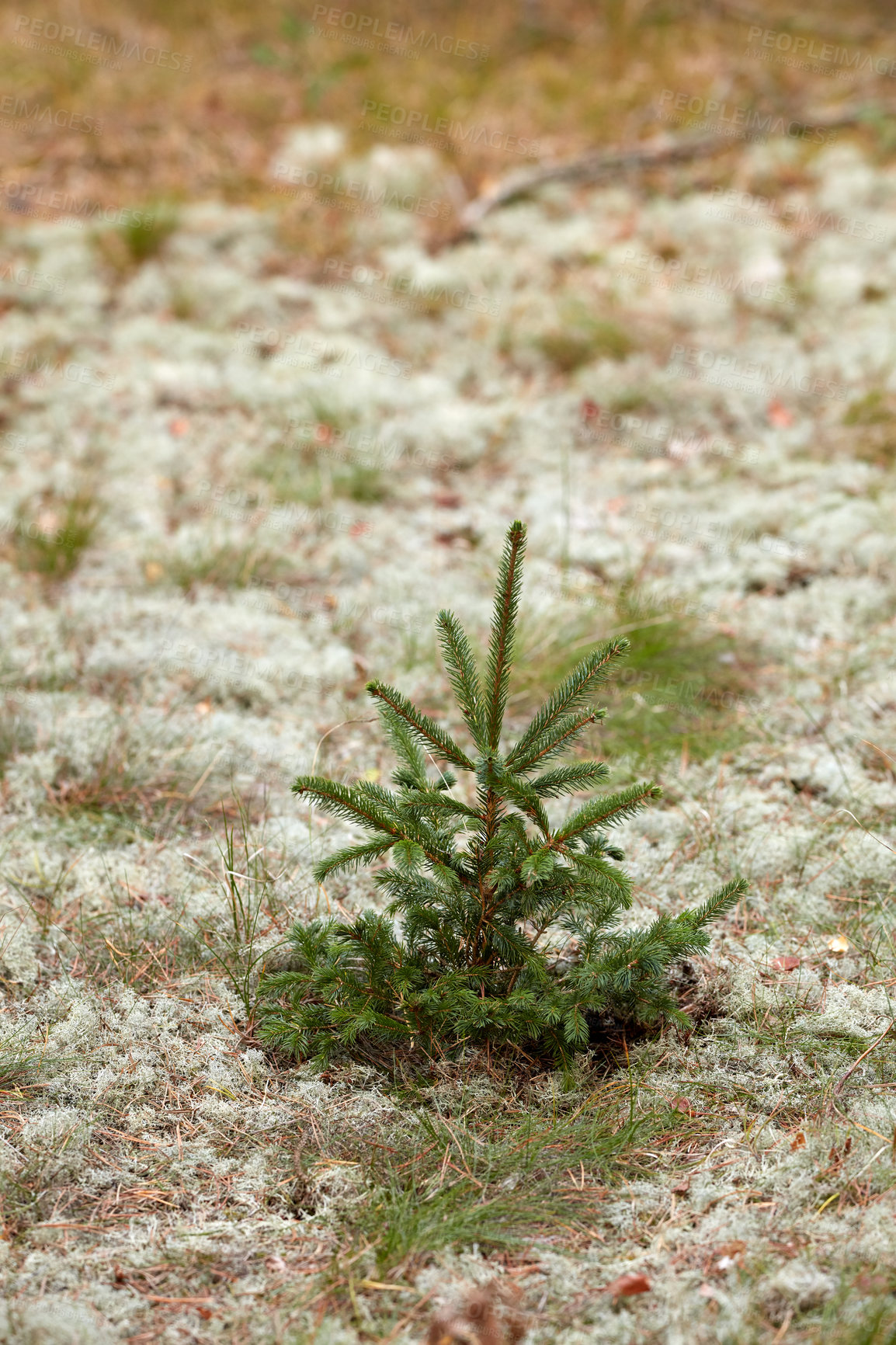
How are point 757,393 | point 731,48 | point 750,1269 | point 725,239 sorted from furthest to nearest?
point 731,48 < point 725,239 < point 757,393 < point 750,1269

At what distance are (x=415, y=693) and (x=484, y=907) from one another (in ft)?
4.24

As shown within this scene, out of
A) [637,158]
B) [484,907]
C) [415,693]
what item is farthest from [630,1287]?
[637,158]

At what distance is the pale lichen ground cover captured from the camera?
5.98ft

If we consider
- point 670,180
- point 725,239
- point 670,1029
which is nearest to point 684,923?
point 670,1029

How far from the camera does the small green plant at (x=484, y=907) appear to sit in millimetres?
1945

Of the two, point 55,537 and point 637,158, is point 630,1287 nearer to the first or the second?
point 55,537

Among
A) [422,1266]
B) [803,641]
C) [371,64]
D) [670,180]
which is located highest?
[371,64]

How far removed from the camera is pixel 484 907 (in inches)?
83.7

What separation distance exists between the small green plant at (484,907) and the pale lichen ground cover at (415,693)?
0.12 meters

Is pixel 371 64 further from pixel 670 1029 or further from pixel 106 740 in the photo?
pixel 670 1029

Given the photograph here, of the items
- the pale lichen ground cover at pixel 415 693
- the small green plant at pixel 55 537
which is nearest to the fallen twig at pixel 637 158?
the pale lichen ground cover at pixel 415 693

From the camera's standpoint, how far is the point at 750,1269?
174 centimetres

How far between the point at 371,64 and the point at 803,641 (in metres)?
4.99

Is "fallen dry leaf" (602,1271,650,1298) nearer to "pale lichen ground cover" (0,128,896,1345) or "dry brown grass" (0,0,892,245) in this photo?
"pale lichen ground cover" (0,128,896,1345)
